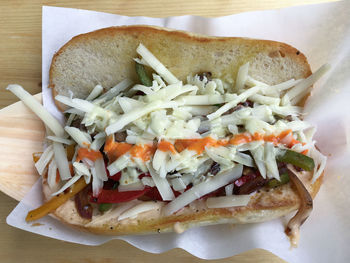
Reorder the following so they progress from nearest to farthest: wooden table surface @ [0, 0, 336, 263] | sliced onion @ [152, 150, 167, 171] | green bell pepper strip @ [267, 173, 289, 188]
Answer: sliced onion @ [152, 150, 167, 171]
green bell pepper strip @ [267, 173, 289, 188]
wooden table surface @ [0, 0, 336, 263]

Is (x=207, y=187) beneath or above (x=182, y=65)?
beneath

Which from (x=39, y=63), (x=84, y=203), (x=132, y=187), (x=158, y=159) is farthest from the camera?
(x=39, y=63)

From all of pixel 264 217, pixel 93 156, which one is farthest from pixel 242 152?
pixel 93 156

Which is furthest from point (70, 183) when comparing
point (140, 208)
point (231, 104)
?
point (231, 104)

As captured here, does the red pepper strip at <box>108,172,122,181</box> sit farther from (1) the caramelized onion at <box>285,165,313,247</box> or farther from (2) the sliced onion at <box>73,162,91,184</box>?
(1) the caramelized onion at <box>285,165,313,247</box>

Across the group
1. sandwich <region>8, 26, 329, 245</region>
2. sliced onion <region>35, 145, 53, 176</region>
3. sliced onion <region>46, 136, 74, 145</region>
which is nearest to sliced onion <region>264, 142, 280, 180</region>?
sandwich <region>8, 26, 329, 245</region>

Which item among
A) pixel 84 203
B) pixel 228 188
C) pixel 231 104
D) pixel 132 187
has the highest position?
pixel 231 104

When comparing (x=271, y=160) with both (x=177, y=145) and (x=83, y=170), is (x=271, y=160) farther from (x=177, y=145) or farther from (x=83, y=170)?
(x=83, y=170)
